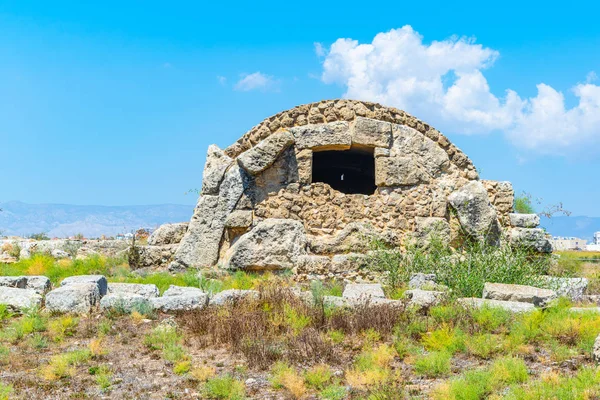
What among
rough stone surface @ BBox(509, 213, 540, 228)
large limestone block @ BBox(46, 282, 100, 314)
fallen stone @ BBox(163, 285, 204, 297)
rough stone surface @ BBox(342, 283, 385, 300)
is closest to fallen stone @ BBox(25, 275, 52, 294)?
large limestone block @ BBox(46, 282, 100, 314)

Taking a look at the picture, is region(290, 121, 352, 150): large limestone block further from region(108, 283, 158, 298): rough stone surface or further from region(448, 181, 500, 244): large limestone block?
region(108, 283, 158, 298): rough stone surface

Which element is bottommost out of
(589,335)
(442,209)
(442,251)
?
(589,335)

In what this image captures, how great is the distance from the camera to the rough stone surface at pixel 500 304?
7578 mm

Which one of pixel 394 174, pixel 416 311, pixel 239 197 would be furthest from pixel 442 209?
pixel 416 311

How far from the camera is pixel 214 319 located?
7496 millimetres

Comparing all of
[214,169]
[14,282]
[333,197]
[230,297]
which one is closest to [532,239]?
[333,197]

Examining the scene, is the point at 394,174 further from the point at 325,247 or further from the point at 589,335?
the point at 589,335

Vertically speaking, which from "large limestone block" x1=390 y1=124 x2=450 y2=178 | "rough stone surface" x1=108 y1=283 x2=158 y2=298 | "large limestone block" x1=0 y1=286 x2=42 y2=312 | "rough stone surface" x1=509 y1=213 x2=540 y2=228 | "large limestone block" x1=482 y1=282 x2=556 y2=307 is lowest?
"large limestone block" x1=0 y1=286 x2=42 y2=312

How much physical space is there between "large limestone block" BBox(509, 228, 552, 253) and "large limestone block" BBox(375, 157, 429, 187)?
2.12m

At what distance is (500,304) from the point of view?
25.2 feet

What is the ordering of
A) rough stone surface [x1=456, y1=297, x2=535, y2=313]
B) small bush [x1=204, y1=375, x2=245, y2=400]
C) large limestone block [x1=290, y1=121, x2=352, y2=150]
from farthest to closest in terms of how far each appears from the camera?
1. large limestone block [x1=290, y1=121, x2=352, y2=150]
2. rough stone surface [x1=456, y1=297, x2=535, y2=313]
3. small bush [x1=204, y1=375, x2=245, y2=400]

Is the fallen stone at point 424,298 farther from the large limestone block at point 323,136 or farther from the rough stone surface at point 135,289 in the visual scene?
the large limestone block at point 323,136

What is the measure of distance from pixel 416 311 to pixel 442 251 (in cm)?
368

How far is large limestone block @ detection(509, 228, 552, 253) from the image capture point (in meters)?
12.3
